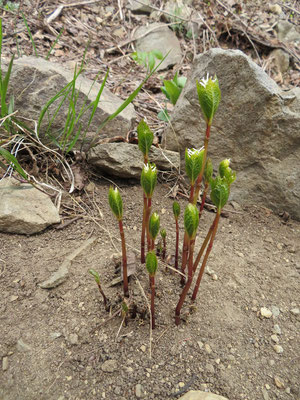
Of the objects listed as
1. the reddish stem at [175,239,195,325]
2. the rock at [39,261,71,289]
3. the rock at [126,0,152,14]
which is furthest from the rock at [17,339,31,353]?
the rock at [126,0,152,14]

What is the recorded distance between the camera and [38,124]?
7.39ft

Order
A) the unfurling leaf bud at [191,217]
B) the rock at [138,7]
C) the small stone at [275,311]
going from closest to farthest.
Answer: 1. the unfurling leaf bud at [191,217]
2. the small stone at [275,311]
3. the rock at [138,7]

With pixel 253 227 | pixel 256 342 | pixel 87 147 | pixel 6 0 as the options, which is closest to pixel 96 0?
pixel 6 0

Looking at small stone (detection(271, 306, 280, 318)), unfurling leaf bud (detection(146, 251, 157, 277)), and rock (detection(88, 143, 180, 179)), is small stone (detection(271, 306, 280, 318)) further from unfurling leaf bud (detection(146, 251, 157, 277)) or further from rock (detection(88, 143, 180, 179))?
rock (detection(88, 143, 180, 179))

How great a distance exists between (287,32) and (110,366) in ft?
16.8

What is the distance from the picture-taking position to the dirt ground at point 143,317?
1.36 meters

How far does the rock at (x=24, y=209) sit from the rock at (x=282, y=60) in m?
3.72

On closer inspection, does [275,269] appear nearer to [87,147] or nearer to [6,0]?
[87,147]

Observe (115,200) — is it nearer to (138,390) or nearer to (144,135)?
(144,135)

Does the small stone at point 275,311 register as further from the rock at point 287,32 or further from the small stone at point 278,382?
the rock at point 287,32

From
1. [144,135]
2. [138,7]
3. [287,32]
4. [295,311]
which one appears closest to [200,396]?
[295,311]

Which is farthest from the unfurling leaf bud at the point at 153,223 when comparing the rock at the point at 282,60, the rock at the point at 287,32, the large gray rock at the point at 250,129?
the rock at the point at 287,32

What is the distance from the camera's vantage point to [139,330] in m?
1.49

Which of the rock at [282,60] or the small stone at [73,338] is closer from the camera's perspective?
the small stone at [73,338]
